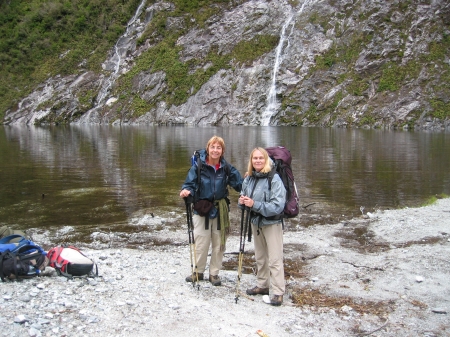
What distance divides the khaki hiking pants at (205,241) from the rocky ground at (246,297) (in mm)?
395

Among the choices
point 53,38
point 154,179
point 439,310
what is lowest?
point 439,310

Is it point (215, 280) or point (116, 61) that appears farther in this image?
point (116, 61)

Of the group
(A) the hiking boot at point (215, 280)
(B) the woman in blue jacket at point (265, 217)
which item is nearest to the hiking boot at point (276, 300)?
(B) the woman in blue jacket at point (265, 217)

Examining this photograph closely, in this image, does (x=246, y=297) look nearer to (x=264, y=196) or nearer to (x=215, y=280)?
(x=215, y=280)

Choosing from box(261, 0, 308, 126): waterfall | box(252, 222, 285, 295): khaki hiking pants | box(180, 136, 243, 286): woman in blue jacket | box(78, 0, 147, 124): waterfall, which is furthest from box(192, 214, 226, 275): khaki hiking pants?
box(78, 0, 147, 124): waterfall

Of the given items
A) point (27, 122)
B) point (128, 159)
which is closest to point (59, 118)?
point (27, 122)

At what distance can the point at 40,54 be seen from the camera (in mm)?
91562

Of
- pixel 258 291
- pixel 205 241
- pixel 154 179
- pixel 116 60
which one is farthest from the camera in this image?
pixel 116 60

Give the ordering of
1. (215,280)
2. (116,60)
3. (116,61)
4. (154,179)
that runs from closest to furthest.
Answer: (215,280) → (154,179) → (116,61) → (116,60)

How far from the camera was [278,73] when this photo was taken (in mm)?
67812

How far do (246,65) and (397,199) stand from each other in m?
56.8

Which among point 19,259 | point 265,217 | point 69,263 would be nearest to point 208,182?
point 265,217

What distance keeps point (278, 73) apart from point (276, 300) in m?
63.9

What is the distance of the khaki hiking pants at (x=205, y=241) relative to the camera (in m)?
7.34
